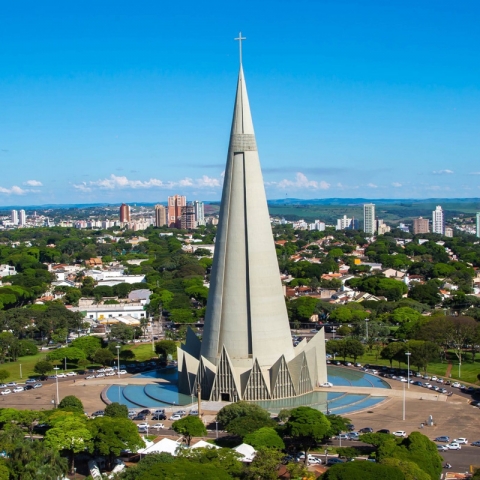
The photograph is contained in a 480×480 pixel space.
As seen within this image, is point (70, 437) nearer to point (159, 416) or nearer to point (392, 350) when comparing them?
point (159, 416)

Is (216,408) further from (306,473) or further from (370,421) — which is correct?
(306,473)

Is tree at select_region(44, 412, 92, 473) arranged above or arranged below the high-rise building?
below

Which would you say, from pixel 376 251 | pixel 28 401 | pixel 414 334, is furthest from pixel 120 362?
pixel 376 251

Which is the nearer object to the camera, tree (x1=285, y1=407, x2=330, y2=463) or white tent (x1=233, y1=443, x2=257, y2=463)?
white tent (x1=233, y1=443, x2=257, y2=463)

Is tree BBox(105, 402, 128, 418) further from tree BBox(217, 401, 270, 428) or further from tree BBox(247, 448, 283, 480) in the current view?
tree BBox(247, 448, 283, 480)

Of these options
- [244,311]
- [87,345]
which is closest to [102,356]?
[87,345]

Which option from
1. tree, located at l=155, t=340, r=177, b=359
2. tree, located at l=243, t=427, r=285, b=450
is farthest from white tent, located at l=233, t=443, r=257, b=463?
tree, located at l=155, t=340, r=177, b=359
